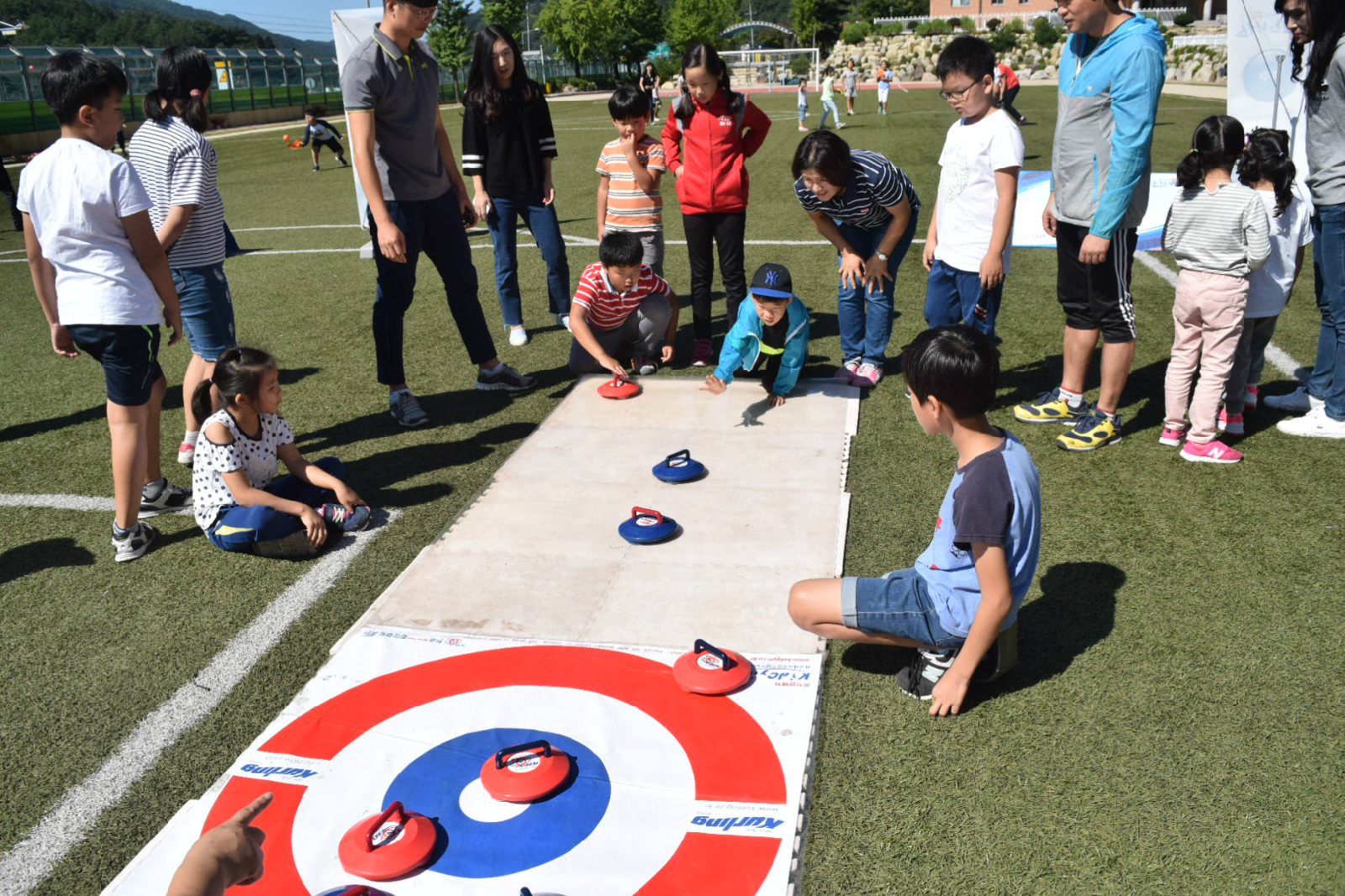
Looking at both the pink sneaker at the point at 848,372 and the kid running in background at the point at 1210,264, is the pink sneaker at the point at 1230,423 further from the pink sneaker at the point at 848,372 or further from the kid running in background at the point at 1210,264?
the pink sneaker at the point at 848,372

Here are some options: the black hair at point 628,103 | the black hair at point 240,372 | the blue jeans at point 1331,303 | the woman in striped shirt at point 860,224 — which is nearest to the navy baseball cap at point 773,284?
the woman in striped shirt at point 860,224

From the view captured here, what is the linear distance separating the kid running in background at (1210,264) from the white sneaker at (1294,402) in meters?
0.76

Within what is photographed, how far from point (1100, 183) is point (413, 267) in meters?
3.63

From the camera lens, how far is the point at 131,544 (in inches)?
164

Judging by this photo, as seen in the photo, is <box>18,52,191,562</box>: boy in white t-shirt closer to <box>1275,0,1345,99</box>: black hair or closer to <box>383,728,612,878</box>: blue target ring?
<box>383,728,612,878</box>: blue target ring

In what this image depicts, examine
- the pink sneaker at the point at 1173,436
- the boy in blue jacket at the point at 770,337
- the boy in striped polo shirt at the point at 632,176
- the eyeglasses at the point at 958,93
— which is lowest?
the pink sneaker at the point at 1173,436

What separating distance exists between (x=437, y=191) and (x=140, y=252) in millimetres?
1837

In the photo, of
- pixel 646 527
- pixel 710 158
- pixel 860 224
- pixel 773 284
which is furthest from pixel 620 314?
pixel 646 527

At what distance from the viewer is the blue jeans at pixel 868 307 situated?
18.6 feet

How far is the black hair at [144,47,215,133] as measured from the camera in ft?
15.2

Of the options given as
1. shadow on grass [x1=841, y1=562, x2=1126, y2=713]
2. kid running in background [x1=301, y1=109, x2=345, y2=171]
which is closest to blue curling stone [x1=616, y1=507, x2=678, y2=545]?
shadow on grass [x1=841, y1=562, x2=1126, y2=713]

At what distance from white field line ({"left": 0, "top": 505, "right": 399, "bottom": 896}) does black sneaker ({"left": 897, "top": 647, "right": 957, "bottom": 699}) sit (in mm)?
2285

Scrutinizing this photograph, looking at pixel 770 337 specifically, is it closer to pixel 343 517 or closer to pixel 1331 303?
pixel 343 517

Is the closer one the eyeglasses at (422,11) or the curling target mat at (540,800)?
the curling target mat at (540,800)
